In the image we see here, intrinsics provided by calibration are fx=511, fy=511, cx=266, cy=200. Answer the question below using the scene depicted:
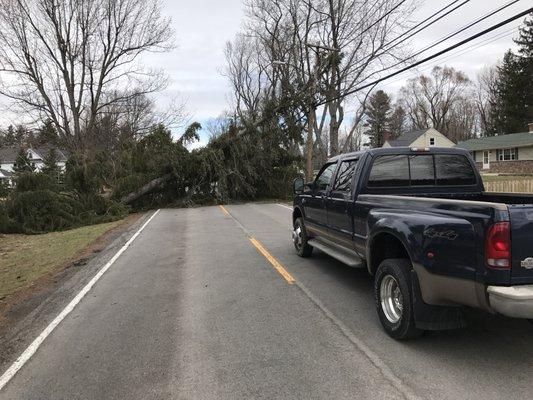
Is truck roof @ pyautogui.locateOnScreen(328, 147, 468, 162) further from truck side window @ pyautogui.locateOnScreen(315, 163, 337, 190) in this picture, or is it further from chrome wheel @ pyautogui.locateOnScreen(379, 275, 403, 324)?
chrome wheel @ pyautogui.locateOnScreen(379, 275, 403, 324)

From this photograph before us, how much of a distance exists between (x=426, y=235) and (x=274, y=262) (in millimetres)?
5422

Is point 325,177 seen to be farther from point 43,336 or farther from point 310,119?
point 310,119

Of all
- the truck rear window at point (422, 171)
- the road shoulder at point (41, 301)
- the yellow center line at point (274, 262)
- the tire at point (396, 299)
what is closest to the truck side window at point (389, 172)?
the truck rear window at point (422, 171)

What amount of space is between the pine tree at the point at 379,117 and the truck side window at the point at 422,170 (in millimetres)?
89882

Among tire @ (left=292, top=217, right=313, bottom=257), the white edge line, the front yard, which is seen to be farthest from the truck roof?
the front yard

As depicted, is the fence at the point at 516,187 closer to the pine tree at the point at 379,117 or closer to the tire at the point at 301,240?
the tire at the point at 301,240

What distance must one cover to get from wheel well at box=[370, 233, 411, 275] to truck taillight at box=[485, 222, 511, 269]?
4.17 ft

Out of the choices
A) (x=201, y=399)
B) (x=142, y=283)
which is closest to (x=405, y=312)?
(x=201, y=399)

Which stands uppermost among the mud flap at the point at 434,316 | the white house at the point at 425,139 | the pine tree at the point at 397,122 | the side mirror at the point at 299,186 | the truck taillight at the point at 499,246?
the pine tree at the point at 397,122

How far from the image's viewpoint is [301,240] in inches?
396

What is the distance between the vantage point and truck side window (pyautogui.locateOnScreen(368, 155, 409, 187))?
22.7 ft

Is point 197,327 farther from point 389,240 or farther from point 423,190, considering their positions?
point 423,190

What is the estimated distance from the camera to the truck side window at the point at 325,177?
8.30 m

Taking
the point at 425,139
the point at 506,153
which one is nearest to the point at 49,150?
the point at 506,153
